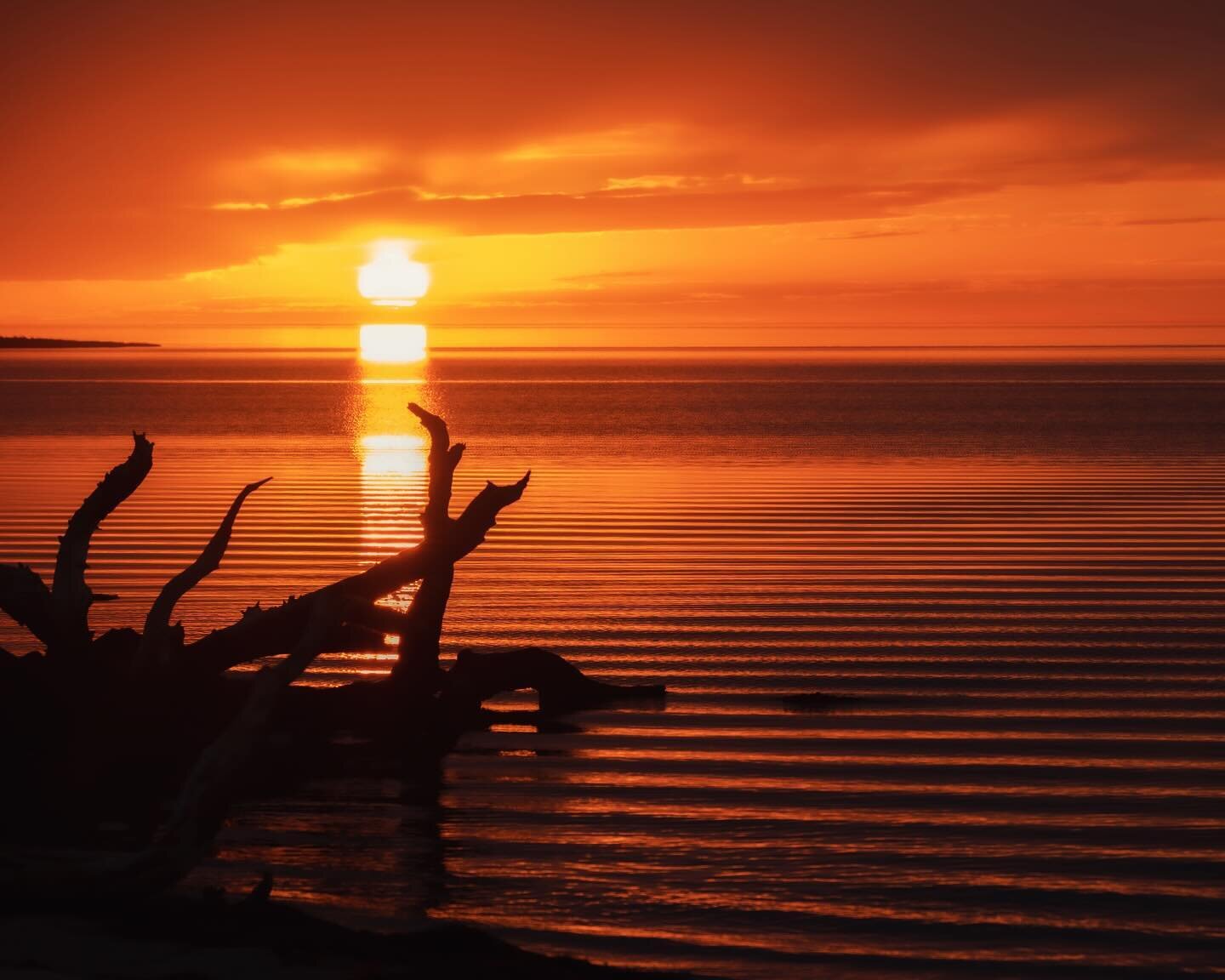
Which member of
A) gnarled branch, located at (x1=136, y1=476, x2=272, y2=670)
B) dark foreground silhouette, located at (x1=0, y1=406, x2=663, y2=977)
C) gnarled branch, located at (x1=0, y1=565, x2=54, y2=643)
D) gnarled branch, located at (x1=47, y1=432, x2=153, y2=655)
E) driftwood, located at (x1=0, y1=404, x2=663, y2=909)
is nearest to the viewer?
dark foreground silhouette, located at (x1=0, y1=406, x2=663, y2=977)

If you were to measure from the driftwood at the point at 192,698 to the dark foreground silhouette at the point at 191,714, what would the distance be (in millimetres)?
12

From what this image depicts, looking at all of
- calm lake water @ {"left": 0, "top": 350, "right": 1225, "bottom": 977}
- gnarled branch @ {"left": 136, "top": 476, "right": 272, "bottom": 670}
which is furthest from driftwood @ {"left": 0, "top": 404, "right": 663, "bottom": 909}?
calm lake water @ {"left": 0, "top": 350, "right": 1225, "bottom": 977}

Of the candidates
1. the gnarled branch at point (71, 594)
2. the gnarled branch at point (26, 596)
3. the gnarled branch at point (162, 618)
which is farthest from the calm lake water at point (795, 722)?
the gnarled branch at point (26, 596)

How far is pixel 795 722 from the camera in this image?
10.9 meters

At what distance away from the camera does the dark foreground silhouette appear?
6.78 m

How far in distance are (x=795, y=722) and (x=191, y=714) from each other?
13.9 ft

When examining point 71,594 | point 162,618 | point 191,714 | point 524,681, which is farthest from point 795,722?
point 71,594

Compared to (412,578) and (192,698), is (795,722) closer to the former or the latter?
(412,578)

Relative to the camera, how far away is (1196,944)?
674 centimetres

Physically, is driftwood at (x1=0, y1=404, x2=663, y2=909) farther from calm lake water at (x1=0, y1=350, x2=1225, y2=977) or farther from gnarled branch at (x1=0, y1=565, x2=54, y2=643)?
calm lake water at (x1=0, y1=350, x2=1225, y2=977)

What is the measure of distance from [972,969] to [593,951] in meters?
1.67

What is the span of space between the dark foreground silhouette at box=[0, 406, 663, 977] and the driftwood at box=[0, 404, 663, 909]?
0.5 inches

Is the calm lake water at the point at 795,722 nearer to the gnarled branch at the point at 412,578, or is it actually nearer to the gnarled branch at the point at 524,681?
the gnarled branch at the point at 524,681

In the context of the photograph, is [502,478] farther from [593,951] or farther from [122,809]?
[593,951]
